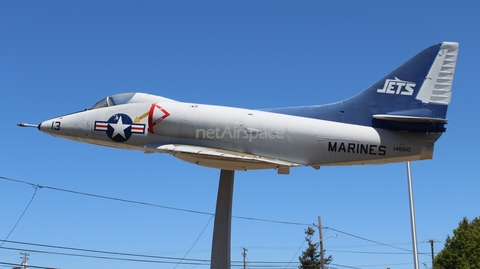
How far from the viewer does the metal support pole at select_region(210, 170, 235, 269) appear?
21578 mm

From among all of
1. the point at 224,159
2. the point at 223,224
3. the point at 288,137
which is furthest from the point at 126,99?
the point at 288,137

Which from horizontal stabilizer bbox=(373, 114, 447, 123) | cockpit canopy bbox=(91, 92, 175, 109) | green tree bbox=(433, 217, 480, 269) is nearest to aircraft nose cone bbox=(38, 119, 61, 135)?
cockpit canopy bbox=(91, 92, 175, 109)

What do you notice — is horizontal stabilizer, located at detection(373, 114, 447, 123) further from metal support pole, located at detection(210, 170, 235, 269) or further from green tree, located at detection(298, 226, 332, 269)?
green tree, located at detection(298, 226, 332, 269)

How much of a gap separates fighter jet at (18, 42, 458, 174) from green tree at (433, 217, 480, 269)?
2787 centimetres

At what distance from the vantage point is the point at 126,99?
23812 mm

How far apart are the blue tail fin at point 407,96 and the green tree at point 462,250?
27.7 meters

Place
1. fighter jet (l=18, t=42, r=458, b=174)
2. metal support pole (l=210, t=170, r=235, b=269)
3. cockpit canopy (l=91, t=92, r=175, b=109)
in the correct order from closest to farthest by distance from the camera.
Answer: fighter jet (l=18, t=42, r=458, b=174) < metal support pole (l=210, t=170, r=235, b=269) < cockpit canopy (l=91, t=92, r=175, b=109)

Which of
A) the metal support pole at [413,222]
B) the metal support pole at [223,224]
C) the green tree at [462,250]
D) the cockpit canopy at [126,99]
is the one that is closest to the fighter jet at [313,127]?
the cockpit canopy at [126,99]

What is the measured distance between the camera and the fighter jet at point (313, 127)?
2091 centimetres

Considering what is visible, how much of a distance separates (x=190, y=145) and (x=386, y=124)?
6741 mm

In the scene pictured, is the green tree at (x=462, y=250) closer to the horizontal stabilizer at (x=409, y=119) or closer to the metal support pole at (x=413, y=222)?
the metal support pole at (x=413, y=222)

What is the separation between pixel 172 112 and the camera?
22.1 metres

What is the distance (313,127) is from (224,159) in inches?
126

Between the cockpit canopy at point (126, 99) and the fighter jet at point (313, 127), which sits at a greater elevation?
the cockpit canopy at point (126, 99)
